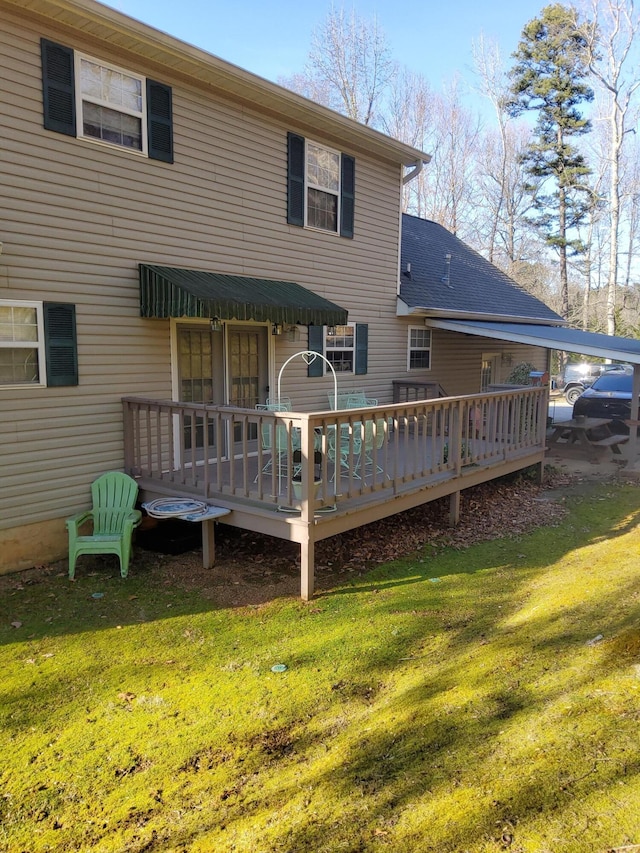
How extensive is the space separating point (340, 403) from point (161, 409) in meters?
4.27

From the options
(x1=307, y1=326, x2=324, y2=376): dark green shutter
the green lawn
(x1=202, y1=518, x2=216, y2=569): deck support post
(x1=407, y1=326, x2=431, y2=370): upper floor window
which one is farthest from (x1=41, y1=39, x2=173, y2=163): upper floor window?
(x1=407, y1=326, x2=431, y2=370): upper floor window

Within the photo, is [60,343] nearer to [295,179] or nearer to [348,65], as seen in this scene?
[295,179]

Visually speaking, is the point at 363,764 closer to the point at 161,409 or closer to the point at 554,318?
the point at 161,409

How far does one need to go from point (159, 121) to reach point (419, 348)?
6.96 meters

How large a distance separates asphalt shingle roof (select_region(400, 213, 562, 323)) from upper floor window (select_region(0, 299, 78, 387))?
22.3 feet

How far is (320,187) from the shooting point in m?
9.73

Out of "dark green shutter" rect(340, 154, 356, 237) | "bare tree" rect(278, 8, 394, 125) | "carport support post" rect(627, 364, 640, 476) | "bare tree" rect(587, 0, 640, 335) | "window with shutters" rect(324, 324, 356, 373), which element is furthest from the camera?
"bare tree" rect(278, 8, 394, 125)

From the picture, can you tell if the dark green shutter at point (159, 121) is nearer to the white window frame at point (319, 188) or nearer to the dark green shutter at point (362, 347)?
the white window frame at point (319, 188)

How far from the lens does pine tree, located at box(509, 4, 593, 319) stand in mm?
26828

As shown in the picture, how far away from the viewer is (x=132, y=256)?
714cm

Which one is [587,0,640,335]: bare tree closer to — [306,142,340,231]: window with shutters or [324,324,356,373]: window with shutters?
[324,324,356,373]: window with shutters

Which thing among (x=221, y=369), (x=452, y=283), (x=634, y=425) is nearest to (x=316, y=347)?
(x=221, y=369)

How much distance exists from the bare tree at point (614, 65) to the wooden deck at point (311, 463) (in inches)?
765

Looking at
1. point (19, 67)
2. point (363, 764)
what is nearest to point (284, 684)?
point (363, 764)
